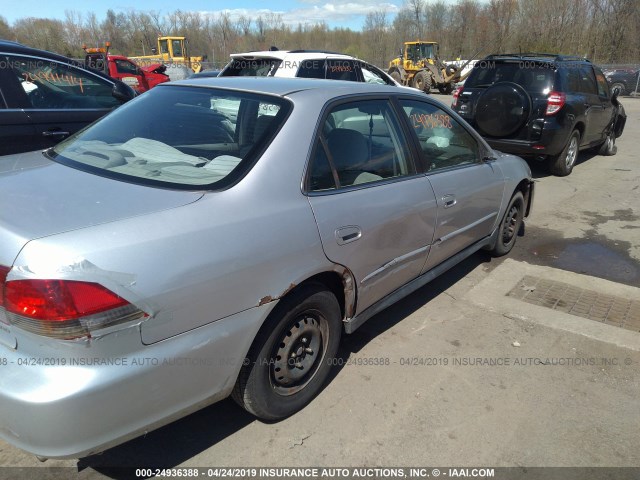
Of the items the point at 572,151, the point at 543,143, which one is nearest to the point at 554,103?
the point at 543,143

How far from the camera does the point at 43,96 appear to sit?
4.67 m

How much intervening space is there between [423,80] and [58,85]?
22.5 metres

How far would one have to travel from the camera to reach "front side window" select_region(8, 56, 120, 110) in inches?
178

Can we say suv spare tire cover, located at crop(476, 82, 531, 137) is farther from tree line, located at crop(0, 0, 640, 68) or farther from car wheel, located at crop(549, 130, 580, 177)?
Answer: tree line, located at crop(0, 0, 640, 68)

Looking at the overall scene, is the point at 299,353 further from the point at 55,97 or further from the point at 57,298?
the point at 55,97

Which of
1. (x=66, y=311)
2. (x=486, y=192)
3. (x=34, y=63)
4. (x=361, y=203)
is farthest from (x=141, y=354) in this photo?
(x=34, y=63)

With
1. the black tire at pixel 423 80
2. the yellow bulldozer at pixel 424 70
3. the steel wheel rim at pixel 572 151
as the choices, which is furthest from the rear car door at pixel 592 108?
the black tire at pixel 423 80

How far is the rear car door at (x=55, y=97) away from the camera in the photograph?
14.6 feet

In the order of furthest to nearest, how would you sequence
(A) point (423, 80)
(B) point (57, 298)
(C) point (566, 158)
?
(A) point (423, 80)
(C) point (566, 158)
(B) point (57, 298)

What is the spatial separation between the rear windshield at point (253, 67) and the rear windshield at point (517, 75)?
3.46 m

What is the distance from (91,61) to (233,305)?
18013 mm

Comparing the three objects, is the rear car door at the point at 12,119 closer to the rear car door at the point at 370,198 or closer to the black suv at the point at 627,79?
the rear car door at the point at 370,198

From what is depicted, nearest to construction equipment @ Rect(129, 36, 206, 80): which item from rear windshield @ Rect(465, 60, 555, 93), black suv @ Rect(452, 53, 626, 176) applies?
rear windshield @ Rect(465, 60, 555, 93)

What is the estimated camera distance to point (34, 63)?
4.60m
